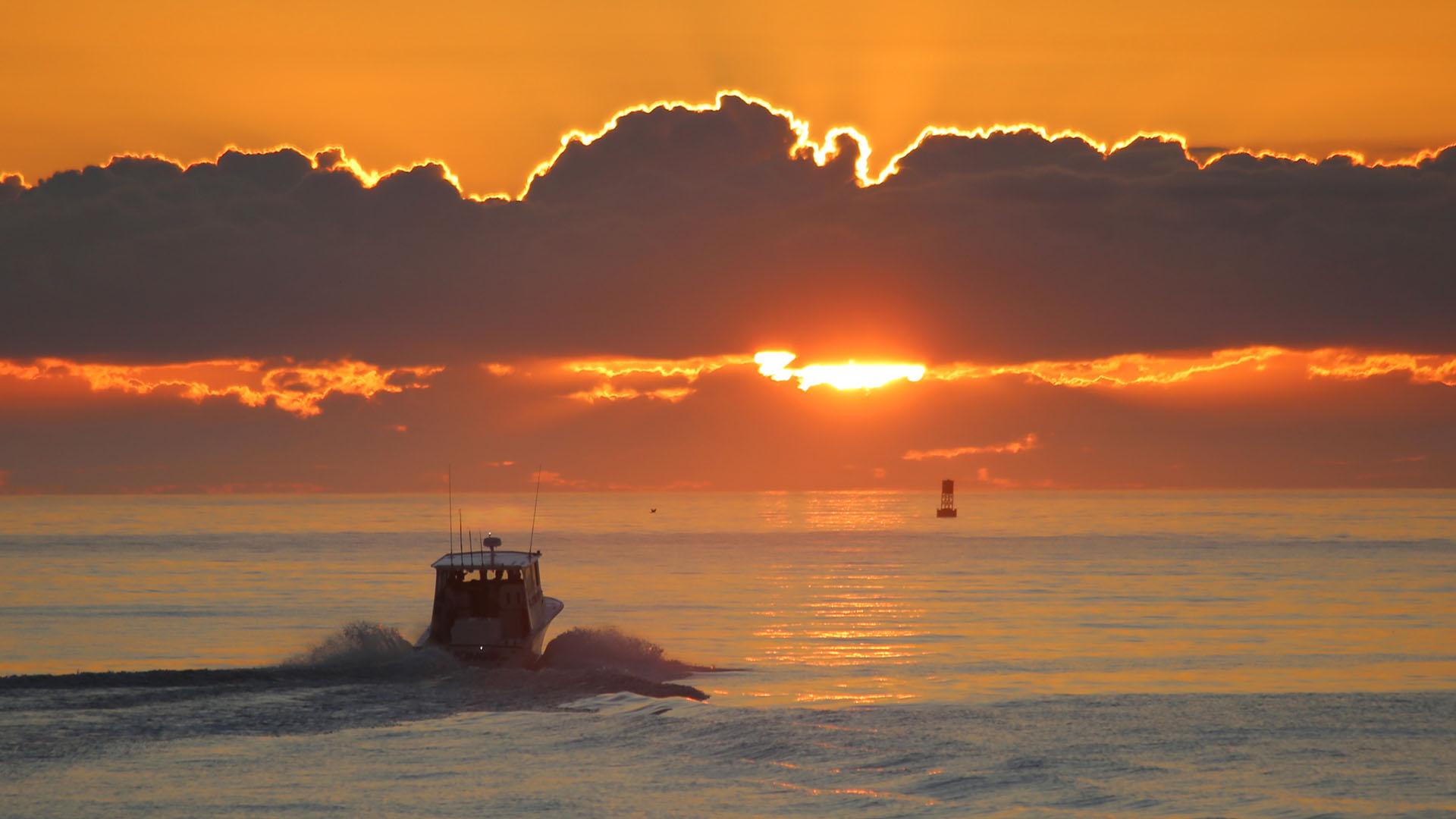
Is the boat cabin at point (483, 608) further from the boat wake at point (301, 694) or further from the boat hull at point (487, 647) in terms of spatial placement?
the boat wake at point (301, 694)

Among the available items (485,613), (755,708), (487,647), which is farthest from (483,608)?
(755,708)

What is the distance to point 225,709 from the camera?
37.1 metres

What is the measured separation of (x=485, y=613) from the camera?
46.3 meters

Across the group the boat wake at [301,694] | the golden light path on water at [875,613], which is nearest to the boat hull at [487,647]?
the boat wake at [301,694]

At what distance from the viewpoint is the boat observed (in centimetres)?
4544

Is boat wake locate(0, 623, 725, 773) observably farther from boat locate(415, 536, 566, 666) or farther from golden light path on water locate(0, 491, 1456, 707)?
golden light path on water locate(0, 491, 1456, 707)

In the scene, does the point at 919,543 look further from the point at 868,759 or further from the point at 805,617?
the point at 868,759

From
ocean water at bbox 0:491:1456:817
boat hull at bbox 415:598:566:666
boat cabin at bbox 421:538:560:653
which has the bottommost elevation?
ocean water at bbox 0:491:1456:817

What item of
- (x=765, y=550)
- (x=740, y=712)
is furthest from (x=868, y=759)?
(x=765, y=550)

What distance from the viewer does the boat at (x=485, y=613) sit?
45438mm

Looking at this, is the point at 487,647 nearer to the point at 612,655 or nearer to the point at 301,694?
the point at 301,694

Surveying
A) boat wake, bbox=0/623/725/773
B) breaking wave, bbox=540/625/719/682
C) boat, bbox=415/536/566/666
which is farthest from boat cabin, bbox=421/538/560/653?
breaking wave, bbox=540/625/719/682

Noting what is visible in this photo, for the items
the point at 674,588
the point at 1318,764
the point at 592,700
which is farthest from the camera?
the point at 674,588

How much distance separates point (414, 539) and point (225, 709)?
153687 millimetres
